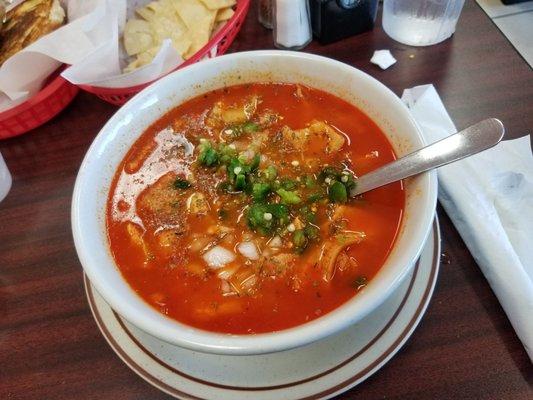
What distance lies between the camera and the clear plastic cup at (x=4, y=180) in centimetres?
175

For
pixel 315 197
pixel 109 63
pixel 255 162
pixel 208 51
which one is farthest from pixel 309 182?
pixel 109 63

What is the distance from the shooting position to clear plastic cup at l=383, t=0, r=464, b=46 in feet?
6.61

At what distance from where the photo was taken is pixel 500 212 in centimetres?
147

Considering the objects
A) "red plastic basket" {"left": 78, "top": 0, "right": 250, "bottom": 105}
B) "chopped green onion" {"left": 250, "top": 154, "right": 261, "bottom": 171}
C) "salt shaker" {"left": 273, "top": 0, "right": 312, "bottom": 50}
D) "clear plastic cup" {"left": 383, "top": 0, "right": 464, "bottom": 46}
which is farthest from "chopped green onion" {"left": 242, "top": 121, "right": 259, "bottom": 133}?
"clear plastic cup" {"left": 383, "top": 0, "right": 464, "bottom": 46}

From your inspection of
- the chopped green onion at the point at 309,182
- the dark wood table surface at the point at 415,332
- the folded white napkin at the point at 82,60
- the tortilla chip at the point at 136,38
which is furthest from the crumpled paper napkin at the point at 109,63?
the chopped green onion at the point at 309,182

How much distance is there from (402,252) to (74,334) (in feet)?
3.12

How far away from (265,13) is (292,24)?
0.79 ft

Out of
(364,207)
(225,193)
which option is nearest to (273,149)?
(225,193)

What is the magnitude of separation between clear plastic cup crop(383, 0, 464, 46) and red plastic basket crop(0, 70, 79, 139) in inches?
54.2

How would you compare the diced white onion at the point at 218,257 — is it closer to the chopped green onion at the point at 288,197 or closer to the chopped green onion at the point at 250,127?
the chopped green onion at the point at 288,197

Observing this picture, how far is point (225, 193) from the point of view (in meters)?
1.48

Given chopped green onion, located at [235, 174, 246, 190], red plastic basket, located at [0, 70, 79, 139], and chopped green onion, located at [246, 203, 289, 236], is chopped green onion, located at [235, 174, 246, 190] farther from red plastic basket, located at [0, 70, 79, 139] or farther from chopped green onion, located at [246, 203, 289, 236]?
red plastic basket, located at [0, 70, 79, 139]

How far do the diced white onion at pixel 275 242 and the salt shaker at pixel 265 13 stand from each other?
3.92 ft

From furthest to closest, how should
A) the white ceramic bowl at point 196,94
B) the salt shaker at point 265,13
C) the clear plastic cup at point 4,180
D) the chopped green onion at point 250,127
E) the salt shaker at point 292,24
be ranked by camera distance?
the salt shaker at point 265,13
the salt shaker at point 292,24
the clear plastic cup at point 4,180
the chopped green onion at point 250,127
the white ceramic bowl at point 196,94
